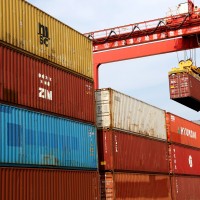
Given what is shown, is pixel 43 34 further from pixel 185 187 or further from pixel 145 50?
pixel 185 187

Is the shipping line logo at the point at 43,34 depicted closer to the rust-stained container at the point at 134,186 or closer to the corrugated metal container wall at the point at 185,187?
the rust-stained container at the point at 134,186

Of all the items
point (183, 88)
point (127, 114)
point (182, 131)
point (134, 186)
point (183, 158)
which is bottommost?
point (134, 186)

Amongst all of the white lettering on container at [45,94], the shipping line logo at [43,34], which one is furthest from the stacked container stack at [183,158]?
the shipping line logo at [43,34]

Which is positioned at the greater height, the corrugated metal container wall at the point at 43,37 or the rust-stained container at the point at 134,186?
the corrugated metal container wall at the point at 43,37

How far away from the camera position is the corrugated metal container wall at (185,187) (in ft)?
107

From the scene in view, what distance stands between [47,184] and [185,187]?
62.4ft

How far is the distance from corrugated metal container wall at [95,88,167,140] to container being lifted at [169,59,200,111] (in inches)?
84.6

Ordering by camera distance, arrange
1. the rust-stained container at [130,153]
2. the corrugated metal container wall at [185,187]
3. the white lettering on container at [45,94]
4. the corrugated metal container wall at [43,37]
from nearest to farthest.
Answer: the corrugated metal container wall at [43,37], the white lettering on container at [45,94], the rust-stained container at [130,153], the corrugated metal container wall at [185,187]

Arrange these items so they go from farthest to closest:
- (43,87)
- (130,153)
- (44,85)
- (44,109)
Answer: (130,153), (44,85), (43,87), (44,109)

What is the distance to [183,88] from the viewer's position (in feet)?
110

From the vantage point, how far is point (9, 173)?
1619cm

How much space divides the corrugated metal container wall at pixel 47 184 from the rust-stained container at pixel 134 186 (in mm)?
1556

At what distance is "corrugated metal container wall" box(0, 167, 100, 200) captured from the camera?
53.1ft

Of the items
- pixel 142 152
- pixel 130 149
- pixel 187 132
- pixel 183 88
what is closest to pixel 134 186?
pixel 130 149
